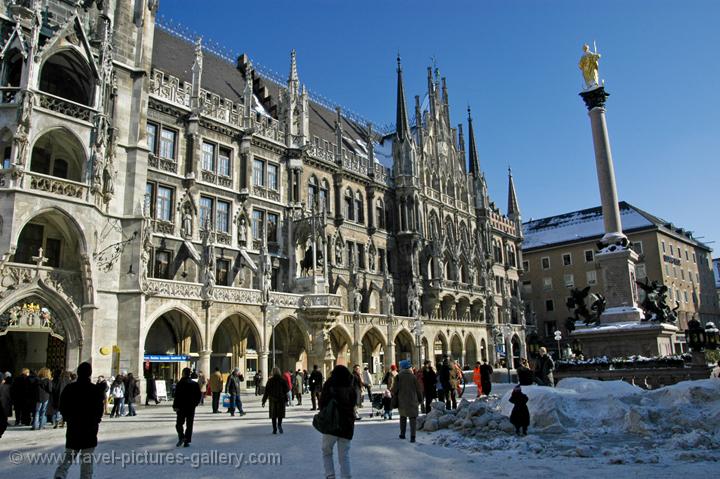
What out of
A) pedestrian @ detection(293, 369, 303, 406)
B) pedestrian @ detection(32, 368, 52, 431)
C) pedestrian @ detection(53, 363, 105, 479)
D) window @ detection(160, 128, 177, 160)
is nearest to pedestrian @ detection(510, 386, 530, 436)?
pedestrian @ detection(53, 363, 105, 479)

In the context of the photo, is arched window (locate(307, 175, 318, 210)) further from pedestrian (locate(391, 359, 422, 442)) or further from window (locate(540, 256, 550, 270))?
window (locate(540, 256, 550, 270))

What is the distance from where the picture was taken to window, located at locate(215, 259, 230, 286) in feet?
106

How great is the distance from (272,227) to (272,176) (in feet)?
11.1

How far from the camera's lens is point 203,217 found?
3200 cm

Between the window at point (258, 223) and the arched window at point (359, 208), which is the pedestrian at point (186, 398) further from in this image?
the arched window at point (359, 208)

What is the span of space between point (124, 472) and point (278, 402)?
4760 millimetres

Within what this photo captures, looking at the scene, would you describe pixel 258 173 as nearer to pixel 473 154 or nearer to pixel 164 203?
pixel 164 203

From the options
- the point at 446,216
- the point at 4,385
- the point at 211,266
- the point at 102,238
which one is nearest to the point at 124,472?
the point at 4,385

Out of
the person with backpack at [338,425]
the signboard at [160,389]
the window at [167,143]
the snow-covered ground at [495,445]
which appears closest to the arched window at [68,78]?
the window at [167,143]

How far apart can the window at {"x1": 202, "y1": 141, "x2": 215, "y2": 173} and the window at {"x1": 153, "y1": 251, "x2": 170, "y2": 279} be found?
5.87 m

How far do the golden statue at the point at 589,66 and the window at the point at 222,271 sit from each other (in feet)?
70.9

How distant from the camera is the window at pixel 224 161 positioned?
33.7 meters

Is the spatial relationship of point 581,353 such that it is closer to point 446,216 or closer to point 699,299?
point 446,216

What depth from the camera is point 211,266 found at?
30.4 meters
